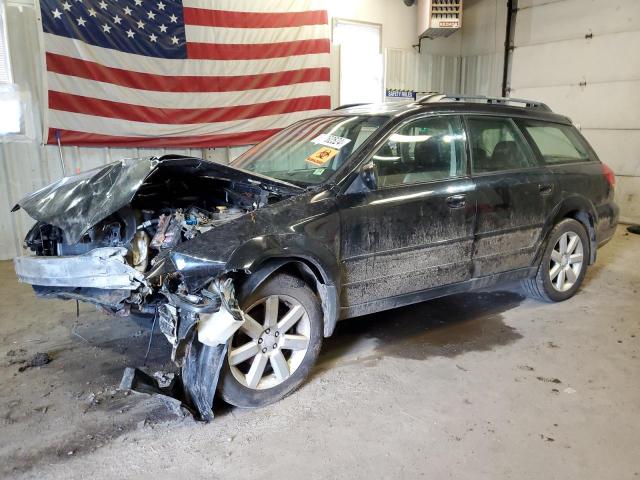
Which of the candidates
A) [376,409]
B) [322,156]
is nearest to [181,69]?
[322,156]

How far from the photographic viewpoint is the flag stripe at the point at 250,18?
6.26 meters

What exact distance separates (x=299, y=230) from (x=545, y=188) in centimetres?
224

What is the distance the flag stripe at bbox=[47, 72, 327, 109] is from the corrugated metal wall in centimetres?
409

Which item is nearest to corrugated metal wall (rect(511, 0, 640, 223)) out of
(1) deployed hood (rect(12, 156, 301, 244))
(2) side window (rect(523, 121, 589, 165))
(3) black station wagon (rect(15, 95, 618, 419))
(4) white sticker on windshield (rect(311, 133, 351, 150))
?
(2) side window (rect(523, 121, 589, 165))

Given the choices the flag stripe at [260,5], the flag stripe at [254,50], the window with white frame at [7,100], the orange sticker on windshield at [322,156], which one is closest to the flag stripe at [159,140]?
the window with white frame at [7,100]

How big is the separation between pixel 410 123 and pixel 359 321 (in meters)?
1.58

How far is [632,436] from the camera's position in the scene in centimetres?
250

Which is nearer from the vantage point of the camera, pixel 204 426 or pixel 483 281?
pixel 204 426

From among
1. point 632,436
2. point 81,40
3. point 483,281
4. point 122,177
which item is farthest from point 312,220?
point 81,40

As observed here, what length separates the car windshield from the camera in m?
3.16

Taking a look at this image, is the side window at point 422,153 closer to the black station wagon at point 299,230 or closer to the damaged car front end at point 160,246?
the black station wagon at point 299,230

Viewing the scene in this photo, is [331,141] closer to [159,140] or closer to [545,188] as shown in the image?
[545,188]

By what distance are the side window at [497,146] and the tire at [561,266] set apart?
699mm

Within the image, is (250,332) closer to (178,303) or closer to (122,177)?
(178,303)
